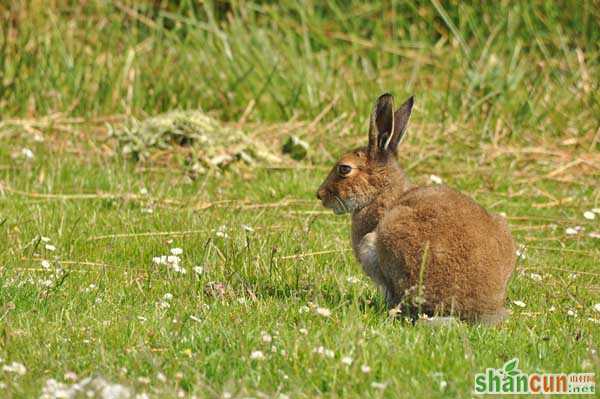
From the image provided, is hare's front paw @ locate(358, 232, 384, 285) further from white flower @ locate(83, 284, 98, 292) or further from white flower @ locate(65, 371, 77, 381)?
white flower @ locate(65, 371, 77, 381)

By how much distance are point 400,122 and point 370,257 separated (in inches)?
39.0

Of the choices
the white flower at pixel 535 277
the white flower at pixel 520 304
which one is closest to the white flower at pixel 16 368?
the white flower at pixel 520 304

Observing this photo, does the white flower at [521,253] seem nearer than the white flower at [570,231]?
Yes

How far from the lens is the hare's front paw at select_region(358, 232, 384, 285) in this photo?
19.8 feet

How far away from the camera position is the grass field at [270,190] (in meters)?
4.95

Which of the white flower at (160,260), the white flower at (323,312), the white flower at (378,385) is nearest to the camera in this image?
the white flower at (378,385)

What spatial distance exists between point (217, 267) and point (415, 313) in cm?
146

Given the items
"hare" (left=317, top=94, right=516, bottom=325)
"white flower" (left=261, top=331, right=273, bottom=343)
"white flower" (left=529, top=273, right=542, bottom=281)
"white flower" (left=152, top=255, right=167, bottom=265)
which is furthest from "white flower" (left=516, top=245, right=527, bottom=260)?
"white flower" (left=261, top=331, right=273, bottom=343)

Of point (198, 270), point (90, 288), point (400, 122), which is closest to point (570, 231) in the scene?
point (400, 122)

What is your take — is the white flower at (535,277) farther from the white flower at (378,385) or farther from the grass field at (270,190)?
the white flower at (378,385)

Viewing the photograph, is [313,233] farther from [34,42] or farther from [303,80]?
[34,42]

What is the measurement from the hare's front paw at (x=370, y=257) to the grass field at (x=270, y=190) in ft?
0.68

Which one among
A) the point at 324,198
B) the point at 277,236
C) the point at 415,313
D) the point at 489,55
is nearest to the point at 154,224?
the point at 277,236

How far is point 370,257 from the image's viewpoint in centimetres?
607
